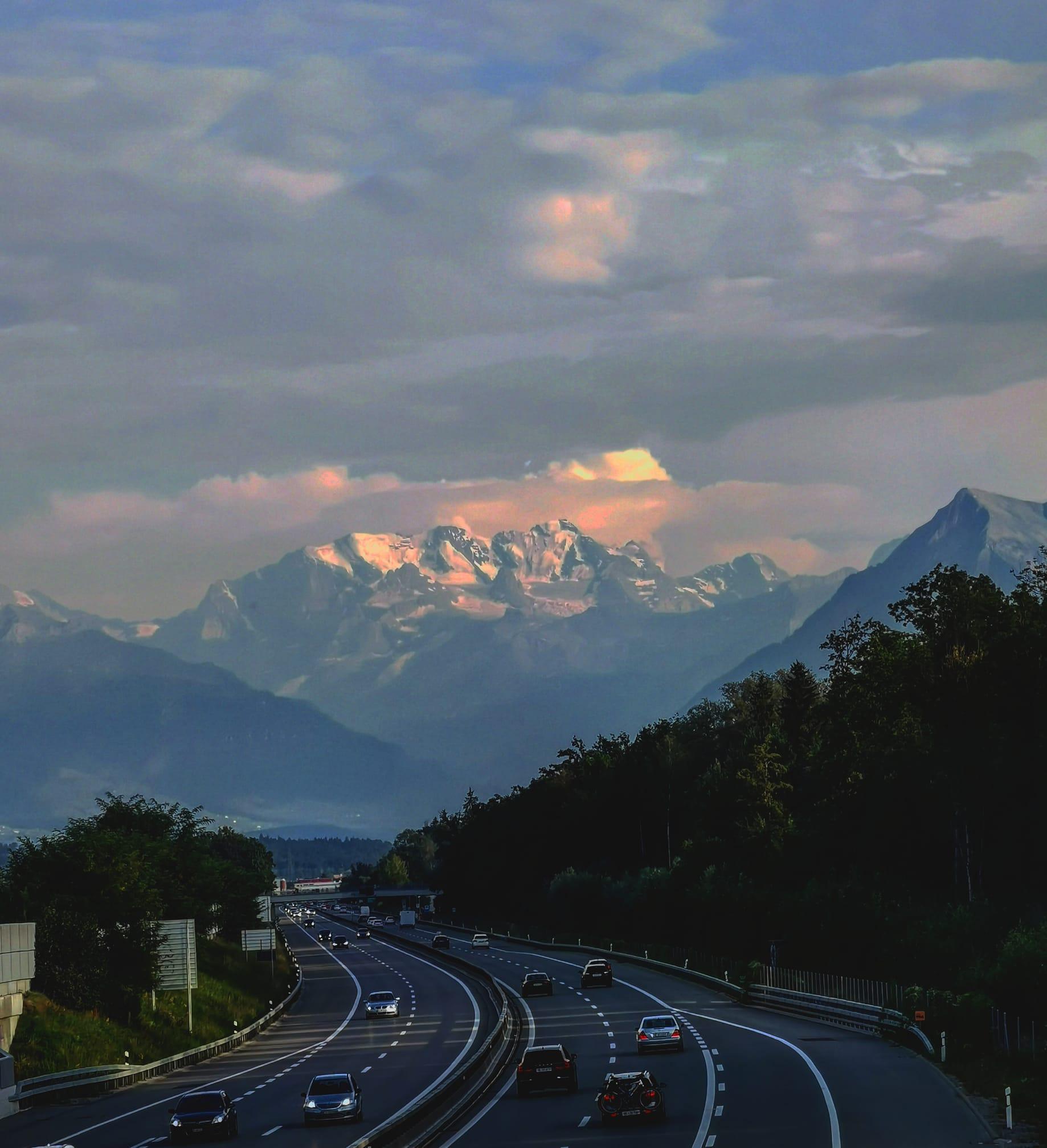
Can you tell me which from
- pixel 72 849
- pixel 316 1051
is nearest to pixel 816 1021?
pixel 316 1051

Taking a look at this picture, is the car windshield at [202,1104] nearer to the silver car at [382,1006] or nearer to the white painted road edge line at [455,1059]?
the white painted road edge line at [455,1059]

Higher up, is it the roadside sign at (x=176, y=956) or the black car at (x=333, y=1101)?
the roadside sign at (x=176, y=956)

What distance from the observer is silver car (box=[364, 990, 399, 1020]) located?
92.8 meters

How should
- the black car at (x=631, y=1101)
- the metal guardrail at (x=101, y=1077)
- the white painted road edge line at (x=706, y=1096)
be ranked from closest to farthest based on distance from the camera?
the white painted road edge line at (x=706, y=1096)
the black car at (x=631, y=1101)
the metal guardrail at (x=101, y=1077)

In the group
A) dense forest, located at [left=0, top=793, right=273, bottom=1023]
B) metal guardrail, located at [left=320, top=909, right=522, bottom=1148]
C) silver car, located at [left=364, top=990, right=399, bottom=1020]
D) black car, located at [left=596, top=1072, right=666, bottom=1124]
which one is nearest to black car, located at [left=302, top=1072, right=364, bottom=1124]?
metal guardrail, located at [left=320, top=909, right=522, bottom=1148]

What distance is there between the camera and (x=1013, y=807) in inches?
4166

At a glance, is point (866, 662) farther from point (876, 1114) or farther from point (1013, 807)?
point (876, 1114)

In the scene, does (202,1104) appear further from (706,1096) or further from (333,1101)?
(706,1096)

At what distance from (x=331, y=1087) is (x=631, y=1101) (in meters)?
9.27

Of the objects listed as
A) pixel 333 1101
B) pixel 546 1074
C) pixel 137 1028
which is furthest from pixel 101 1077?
pixel 546 1074

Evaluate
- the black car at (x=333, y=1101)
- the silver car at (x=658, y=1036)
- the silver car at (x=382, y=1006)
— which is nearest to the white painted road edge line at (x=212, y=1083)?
the silver car at (x=382, y=1006)

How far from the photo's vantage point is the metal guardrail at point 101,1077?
59.4 metres

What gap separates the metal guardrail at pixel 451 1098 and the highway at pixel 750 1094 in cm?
67

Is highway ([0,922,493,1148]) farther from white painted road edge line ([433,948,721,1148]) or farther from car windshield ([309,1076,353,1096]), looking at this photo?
white painted road edge line ([433,948,721,1148])
